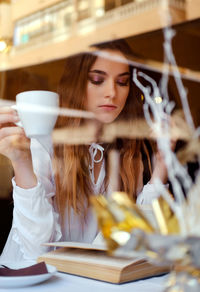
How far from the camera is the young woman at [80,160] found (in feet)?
4.44

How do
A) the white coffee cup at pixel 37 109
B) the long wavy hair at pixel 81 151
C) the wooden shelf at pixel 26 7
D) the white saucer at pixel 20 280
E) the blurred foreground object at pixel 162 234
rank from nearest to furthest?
the blurred foreground object at pixel 162 234 → the white saucer at pixel 20 280 → the white coffee cup at pixel 37 109 → the long wavy hair at pixel 81 151 → the wooden shelf at pixel 26 7

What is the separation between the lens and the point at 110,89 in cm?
161

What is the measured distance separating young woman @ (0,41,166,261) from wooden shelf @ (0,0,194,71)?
0.17 feet

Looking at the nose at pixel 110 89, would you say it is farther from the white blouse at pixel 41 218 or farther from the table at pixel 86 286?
the table at pixel 86 286

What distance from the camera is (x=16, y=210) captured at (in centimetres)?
133

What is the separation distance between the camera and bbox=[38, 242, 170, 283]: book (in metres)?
0.83

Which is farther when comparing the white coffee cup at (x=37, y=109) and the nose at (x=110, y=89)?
the nose at (x=110, y=89)

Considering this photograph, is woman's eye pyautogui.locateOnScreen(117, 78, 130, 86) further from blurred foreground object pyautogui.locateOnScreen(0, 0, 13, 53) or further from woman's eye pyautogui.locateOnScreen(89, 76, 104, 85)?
blurred foreground object pyautogui.locateOnScreen(0, 0, 13, 53)

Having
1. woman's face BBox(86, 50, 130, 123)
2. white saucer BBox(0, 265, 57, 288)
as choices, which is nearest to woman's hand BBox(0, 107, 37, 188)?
woman's face BBox(86, 50, 130, 123)

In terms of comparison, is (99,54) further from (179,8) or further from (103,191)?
(103,191)

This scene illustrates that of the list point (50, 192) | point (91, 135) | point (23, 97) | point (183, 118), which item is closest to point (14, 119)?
point (23, 97)

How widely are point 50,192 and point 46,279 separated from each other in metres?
0.74

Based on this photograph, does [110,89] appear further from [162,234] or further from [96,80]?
[162,234]

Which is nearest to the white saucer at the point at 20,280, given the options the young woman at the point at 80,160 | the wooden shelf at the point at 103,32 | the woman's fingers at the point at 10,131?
the young woman at the point at 80,160
